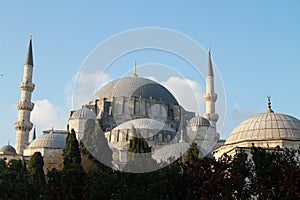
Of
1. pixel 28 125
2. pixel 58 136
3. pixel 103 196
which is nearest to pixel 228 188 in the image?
pixel 103 196

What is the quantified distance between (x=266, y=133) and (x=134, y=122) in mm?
18676

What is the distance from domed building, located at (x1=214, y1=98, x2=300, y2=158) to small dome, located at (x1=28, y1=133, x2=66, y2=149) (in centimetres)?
1740

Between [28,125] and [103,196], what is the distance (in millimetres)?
28863

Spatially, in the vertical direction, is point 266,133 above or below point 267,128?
below

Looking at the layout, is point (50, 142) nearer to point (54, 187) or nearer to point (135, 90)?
point (135, 90)

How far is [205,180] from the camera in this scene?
13102 millimetres

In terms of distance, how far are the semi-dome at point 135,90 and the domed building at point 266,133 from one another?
78.3ft

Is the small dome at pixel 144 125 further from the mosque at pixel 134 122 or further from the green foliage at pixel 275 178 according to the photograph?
the green foliage at pixel 275 178

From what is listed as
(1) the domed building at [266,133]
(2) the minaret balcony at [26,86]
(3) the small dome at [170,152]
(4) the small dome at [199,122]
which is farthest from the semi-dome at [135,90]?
(1) the domed building at [266,133]

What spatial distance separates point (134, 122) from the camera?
130 ft

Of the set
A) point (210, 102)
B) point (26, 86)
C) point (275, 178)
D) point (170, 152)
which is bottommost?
point (275, 178)

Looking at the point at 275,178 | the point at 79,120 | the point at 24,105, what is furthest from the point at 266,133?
the point at 24,105

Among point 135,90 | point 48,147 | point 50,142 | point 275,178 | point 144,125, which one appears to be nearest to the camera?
point 275,178

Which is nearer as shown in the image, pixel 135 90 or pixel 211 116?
pixel 211 116
